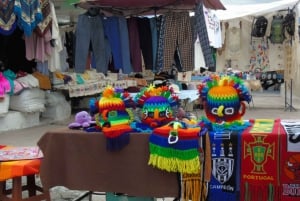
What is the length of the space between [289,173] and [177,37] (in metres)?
2.91

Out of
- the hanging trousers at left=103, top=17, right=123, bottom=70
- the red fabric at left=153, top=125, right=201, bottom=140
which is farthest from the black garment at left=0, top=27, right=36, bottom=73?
the red fabric at left=153, top=125, right=201, bottom=140

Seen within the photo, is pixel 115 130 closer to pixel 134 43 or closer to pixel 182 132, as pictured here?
pixel 182 132

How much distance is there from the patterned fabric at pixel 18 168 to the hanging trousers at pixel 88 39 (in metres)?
2.10

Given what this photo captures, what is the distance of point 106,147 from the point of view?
3.03 metres

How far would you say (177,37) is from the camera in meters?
5.26

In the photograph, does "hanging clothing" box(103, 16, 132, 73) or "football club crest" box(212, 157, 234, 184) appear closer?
"football club crest" box(212, 157, 234, 184)

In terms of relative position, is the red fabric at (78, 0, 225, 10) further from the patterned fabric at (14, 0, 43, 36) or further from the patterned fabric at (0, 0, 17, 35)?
the patterned fabric at (0, 0, 17, 35)

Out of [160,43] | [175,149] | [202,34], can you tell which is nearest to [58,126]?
[160,43]

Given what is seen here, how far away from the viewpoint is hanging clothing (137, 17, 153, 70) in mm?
5484

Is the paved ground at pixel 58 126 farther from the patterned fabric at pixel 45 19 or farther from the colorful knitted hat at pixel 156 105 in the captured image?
the patterned fabric at pixel 45 19

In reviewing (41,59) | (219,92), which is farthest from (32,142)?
(219,92)

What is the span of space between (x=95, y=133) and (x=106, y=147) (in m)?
0.13

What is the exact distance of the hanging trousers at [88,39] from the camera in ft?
17.5

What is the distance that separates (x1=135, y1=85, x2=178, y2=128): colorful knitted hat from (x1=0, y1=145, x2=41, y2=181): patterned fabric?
3.28 ft
